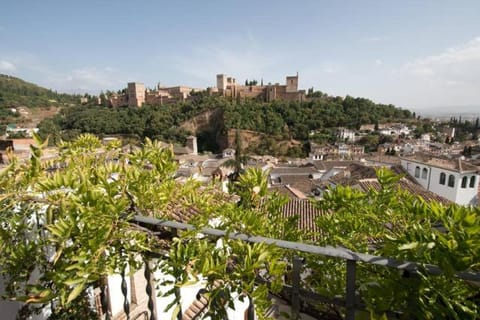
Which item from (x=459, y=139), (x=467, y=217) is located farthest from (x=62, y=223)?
(x=459, y=139)

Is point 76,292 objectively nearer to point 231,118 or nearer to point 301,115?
point 231,118

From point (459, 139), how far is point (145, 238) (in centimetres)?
9927

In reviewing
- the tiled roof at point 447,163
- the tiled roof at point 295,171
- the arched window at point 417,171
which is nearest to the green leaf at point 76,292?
the tiled roof at point 447,163

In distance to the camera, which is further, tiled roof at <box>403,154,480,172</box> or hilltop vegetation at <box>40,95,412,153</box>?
hilltop vegetation at <box>40,95,412,153</box>

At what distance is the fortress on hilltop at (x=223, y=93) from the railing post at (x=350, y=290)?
7719 cm

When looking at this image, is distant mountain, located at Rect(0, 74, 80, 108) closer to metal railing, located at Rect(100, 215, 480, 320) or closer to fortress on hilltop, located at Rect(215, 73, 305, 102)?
fortress on hilltop, located at Rect(215, 73, 305, 102)

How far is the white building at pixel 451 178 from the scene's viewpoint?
18.4 meters

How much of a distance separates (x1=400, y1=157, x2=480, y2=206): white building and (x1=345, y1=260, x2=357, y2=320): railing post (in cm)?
2206

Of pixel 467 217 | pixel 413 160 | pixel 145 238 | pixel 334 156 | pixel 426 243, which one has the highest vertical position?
pixel 467 217

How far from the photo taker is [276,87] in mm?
78125

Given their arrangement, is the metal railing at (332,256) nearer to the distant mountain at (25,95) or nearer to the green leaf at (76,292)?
the green leaf at (76,292)

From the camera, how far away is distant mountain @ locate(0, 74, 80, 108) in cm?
7650

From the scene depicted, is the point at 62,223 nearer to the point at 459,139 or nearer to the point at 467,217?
the point at 467,217

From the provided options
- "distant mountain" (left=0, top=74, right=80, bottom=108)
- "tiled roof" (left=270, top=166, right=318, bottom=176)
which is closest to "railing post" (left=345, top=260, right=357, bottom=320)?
"tiled roof" (left=270, top=166, right=318, bottom=176)
